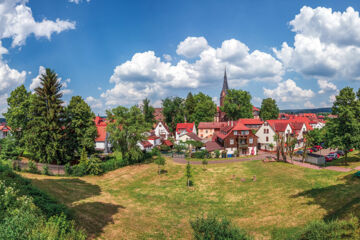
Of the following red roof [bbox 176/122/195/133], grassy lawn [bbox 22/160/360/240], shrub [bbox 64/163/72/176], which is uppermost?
red roof [bbox 176/122/195/133]

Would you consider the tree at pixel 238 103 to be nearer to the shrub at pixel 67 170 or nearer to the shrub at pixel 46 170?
the shrub at pixel 67 170

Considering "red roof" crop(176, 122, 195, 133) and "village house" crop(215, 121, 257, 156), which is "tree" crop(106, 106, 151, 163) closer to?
"village house" crop(215, 121, 257, 156)

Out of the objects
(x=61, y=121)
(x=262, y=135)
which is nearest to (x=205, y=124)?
(x=262, y=135)

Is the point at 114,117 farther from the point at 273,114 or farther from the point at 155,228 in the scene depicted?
the point at 273,114

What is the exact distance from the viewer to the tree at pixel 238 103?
79.8 meters

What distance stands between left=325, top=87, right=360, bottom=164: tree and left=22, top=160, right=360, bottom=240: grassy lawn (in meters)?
5.74

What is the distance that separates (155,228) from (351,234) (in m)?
14.0

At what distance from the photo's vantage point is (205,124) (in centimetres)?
7994

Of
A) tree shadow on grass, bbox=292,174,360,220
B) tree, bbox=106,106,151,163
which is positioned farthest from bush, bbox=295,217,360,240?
tree, bbox=106,106,151,163

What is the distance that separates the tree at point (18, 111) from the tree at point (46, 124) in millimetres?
3635

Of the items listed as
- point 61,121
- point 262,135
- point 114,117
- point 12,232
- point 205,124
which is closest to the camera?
point 12,232

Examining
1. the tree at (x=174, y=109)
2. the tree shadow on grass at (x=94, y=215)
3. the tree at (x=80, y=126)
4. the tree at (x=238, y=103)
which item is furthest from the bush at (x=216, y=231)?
the tree at (x=174, y=109)

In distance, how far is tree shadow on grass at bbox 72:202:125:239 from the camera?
50.4ft

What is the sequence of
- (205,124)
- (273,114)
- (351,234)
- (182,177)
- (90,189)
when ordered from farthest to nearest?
(273,114) → (205,124) → (182,177) → (90,189) → (351,234)
